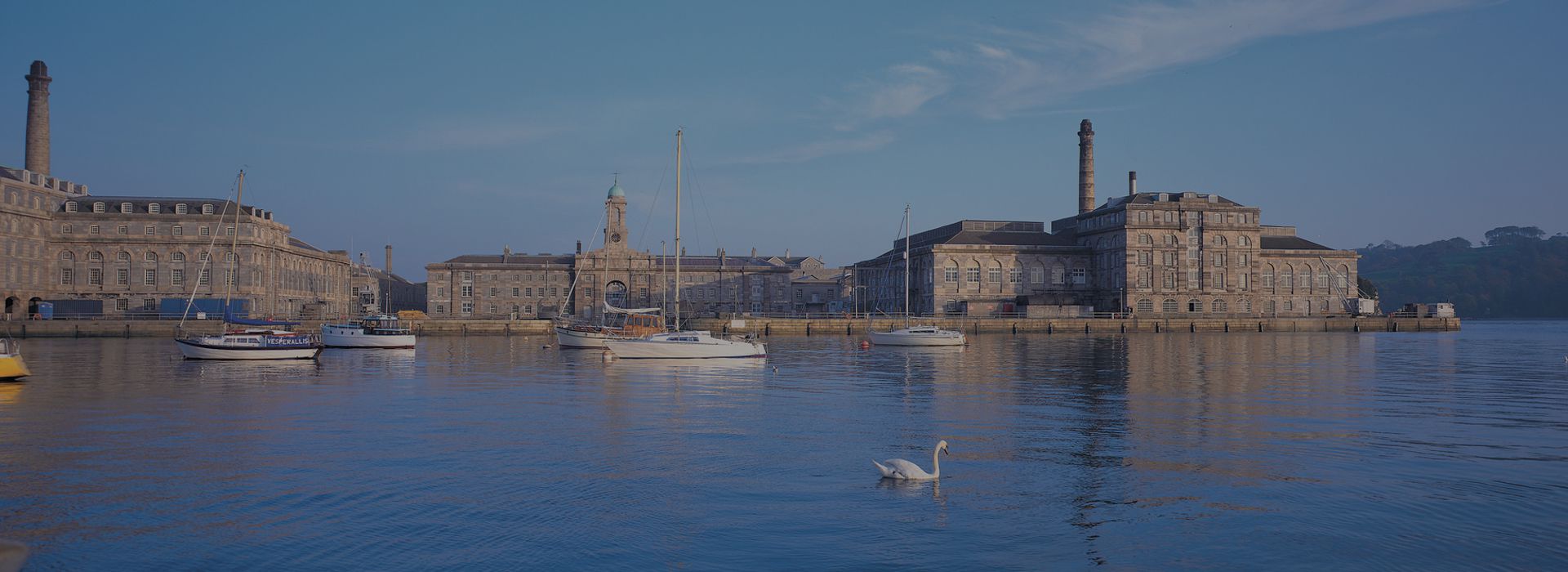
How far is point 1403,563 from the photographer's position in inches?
519

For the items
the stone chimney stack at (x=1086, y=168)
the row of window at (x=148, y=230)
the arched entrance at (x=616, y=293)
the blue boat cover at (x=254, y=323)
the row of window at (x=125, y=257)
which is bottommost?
the blue boat cover at (x=254, y=323)

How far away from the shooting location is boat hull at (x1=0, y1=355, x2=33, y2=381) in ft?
122

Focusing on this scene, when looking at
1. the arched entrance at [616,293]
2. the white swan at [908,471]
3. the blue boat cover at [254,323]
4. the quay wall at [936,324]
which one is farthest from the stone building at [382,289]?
Result: the white swan at [908,471]

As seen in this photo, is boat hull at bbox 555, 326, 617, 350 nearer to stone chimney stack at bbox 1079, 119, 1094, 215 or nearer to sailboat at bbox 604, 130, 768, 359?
sailboat at bbox 604, 130, 768, 359

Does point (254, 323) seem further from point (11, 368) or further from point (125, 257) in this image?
point (125, 257)

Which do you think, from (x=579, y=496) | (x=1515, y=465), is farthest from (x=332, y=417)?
(x=1515, y=465)

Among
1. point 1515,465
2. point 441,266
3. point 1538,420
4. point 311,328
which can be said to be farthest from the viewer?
point 441,266

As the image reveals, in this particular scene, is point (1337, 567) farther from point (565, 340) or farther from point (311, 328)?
point (311, 328)

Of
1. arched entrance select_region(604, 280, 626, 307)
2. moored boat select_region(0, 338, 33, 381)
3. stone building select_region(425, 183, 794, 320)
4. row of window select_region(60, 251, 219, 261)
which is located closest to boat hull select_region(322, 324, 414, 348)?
moored boat select_region(0, 338, 33, 381)

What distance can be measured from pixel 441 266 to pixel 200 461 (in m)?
114

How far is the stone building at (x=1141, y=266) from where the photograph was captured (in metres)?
111

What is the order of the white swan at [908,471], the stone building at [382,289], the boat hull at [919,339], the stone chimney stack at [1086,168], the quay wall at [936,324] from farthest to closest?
the stone building at [382,289] < the stone chimney stack at [1086,168] < the quay wall at [936,324] < the boat hull at [919,339] < the white swan at [908,471]

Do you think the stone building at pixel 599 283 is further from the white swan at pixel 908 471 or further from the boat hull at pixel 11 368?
the white swan at pixel 908 471

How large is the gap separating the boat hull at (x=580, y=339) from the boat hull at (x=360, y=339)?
982cm
